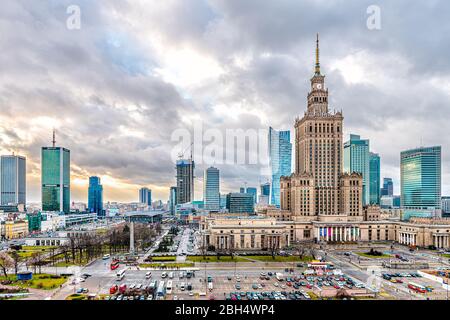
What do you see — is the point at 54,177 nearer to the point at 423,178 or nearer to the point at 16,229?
the point at 16,229

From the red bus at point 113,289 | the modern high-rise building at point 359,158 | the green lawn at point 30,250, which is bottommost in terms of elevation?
the green lawn at point 30,250

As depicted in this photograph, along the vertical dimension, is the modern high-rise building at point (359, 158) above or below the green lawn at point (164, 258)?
above

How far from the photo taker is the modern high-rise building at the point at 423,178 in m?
50.3

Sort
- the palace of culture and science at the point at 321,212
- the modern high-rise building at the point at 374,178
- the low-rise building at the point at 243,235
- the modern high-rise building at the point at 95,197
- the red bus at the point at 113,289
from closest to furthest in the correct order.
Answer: the red bus at the point at 113,289
the low-rise building at the point at 243,235
the palace of culture and science at the point at 321,212
the modern high-rise building at the point at 374,178
the modern high-rise building at the point at 95,197

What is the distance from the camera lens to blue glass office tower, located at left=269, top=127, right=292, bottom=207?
76625 millimetres

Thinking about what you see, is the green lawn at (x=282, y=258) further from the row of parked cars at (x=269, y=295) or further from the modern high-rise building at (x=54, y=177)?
the modern high-rise building at (x=54, y=177)

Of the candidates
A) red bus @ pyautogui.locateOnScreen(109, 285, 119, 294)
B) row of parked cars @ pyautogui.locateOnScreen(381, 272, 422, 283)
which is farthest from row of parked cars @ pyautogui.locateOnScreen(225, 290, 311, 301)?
row of parked cars @ pyautogui.locateOnScreen(381, 272, 422, 283)

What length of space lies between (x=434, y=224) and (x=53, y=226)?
42.0m

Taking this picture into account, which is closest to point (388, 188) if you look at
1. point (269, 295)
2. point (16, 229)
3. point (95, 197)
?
point (95, 197)

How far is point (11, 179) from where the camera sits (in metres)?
71.2

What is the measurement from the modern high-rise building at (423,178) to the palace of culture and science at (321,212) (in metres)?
21.2

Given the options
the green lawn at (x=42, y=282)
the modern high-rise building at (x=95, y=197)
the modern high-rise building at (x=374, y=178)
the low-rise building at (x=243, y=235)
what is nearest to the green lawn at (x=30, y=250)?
the green lawn at (x=42, y=282)

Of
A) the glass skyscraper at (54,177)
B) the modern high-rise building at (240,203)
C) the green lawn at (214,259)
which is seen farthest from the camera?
the modern high-rise building at (240,203)

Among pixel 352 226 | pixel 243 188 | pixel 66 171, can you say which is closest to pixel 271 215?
pixel 352 226
